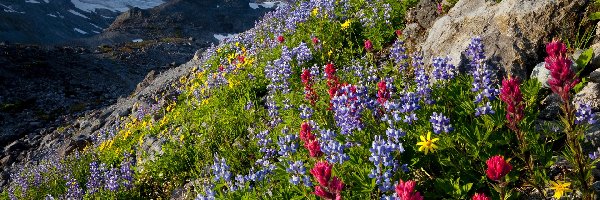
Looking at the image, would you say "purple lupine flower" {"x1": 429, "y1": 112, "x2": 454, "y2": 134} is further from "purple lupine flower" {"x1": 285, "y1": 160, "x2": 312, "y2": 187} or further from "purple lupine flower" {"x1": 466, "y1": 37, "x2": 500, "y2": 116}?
"purple lupine flower" {"x1": 285, "y1": 160, "x2": 312, "y2": 187}

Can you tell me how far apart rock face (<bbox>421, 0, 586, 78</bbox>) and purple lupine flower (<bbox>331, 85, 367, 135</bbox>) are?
82.7 inches

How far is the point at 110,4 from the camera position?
157m

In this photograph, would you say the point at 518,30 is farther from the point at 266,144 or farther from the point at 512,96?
the point at 266,144

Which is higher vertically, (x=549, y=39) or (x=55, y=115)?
(x=549, y=39)

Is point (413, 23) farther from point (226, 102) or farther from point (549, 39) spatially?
point (226, 102)

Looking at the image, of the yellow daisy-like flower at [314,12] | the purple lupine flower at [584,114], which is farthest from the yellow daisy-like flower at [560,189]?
the yellow daisy-like flower at [314,12]

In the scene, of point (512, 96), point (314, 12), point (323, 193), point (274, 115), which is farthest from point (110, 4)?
point (512, 96)

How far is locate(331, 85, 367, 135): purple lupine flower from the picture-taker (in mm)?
4602

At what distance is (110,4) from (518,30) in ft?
563

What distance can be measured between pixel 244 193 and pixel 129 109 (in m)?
15.3

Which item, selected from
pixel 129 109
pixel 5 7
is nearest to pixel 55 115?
pixel 129 109

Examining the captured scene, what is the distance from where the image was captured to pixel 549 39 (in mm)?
5957

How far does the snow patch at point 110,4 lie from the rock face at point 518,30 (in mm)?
153592

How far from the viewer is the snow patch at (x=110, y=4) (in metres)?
142
